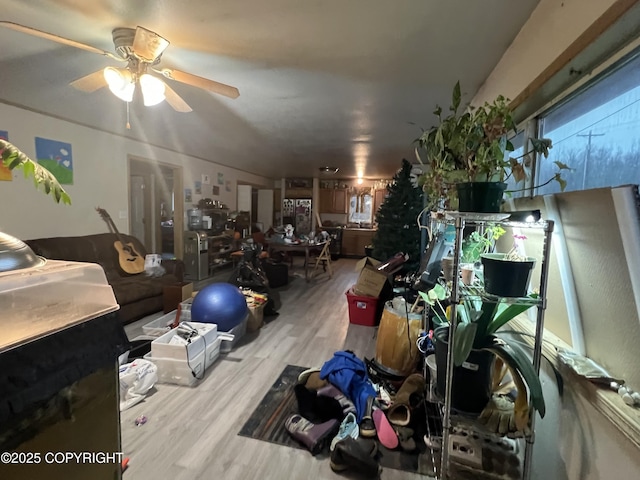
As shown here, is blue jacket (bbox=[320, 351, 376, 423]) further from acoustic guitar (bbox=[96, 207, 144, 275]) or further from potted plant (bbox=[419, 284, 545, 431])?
acoustic guitar (bbox=[96, 207, 144, 275])

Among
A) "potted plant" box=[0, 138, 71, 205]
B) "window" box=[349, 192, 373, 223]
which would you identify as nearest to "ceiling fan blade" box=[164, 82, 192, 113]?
"potted plant" box=[0, 138, 71, 205]

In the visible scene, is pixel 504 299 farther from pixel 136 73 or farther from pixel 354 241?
pixel 354 241

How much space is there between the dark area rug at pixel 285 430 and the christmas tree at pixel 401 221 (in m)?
2.12

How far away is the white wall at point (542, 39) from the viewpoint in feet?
3.48

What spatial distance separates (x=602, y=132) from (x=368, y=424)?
70.1 inches

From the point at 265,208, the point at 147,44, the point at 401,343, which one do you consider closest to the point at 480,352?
the point at 401,343

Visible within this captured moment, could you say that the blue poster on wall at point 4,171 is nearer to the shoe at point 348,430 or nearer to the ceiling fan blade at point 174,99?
the ceiling fan blade at point 174,99

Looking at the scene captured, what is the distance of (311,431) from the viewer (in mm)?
1747

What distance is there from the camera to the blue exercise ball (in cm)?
274

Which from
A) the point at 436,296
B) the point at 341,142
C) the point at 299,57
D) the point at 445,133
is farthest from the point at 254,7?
the point at 341,142

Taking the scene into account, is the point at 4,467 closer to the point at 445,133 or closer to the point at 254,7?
the point at 445,133

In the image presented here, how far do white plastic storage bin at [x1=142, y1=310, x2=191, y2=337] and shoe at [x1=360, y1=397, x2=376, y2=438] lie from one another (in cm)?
185

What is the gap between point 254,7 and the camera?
1433mm

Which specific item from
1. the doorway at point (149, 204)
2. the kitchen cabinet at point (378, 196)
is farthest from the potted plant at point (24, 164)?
the kitchen cabinet at point (378, 196)
